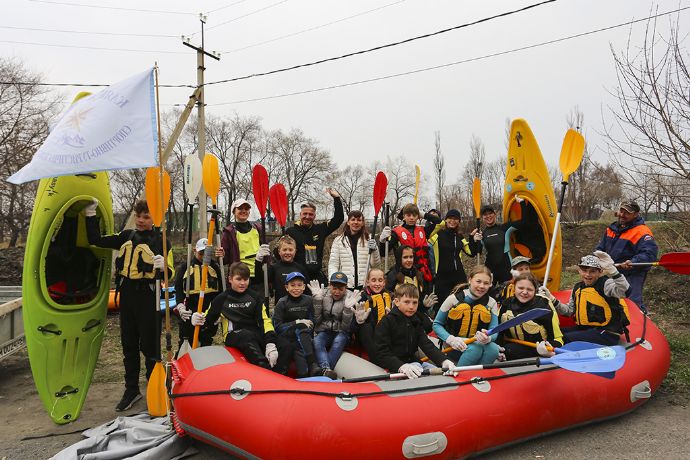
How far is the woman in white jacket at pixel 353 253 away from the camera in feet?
14.7

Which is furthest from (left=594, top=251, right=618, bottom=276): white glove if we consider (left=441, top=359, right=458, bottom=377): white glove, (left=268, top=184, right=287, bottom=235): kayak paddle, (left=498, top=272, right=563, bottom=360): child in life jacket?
(left=268, top=184, right=287, bottom=235): kayak paddle

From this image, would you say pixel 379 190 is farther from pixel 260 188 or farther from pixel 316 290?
pixel 316 290

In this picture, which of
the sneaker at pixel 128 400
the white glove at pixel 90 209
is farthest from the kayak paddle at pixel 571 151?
the white glove at pixel 90 209

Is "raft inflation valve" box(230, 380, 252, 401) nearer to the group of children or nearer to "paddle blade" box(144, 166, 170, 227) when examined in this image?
the group of children

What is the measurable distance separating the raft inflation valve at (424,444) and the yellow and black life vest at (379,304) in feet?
3.92

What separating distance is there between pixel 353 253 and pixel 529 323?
1.68 meters

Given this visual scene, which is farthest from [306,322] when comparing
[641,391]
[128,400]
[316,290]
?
[641,391]

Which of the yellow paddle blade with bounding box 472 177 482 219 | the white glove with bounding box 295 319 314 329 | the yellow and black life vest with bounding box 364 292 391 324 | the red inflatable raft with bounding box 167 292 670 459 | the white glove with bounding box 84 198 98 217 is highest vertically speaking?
the yellow paddle blade with bounding box 472 177 482 219

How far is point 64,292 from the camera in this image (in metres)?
4.48

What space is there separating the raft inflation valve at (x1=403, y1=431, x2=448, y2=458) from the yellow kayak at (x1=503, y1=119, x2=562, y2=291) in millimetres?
3054

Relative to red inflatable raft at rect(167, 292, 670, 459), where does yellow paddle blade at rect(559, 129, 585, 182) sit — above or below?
above

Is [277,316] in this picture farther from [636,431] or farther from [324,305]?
[636,431]

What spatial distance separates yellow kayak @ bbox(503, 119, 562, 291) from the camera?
5.40 metres

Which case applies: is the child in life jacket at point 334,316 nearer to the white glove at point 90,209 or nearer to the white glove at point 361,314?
the white glove at point 361,314
